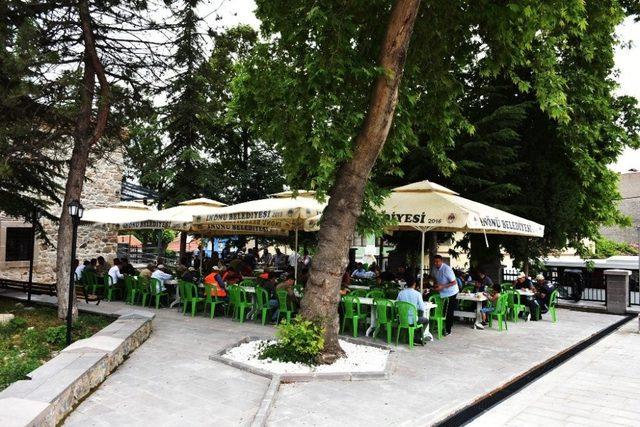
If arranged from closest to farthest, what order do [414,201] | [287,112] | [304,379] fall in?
[304,379] → [287,112] → [414,201]

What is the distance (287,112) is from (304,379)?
13.0 ft

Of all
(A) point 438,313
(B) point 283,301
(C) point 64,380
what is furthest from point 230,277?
(C) point 64,380

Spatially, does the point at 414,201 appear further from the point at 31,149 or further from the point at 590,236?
the point at 590,236

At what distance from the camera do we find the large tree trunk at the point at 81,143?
9172mm

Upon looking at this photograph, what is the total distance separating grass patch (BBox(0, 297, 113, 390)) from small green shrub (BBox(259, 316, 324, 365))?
3.06 meters

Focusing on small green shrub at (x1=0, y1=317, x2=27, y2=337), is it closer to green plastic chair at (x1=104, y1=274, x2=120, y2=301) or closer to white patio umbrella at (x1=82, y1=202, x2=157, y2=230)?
green plastic chair at (x1=104, y1=274, x2=120, y2=301)

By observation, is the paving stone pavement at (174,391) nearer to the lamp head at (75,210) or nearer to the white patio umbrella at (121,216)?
the lamp head at (75,210)

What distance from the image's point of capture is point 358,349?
7.74 metres

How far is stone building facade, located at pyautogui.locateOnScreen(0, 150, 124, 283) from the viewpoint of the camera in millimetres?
17422

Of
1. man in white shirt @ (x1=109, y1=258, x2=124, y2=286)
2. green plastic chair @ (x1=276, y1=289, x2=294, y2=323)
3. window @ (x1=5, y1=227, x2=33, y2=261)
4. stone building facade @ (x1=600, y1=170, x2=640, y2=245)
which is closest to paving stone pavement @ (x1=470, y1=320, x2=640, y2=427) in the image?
green plastic chair @ (x1=276, y1=289, x2=294, y2=323)

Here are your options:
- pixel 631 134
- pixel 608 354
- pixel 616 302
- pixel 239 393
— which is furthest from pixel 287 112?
pixel 631 134

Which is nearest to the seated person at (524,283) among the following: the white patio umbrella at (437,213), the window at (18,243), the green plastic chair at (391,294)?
the white patio umbrella at (437,213)

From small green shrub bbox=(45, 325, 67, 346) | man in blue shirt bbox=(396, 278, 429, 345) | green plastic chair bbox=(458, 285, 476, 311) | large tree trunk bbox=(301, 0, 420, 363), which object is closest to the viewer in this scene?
large tree trunk bbox=(301, 0, 420, 363)

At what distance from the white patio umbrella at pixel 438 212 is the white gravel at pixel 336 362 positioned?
7.72 feet
